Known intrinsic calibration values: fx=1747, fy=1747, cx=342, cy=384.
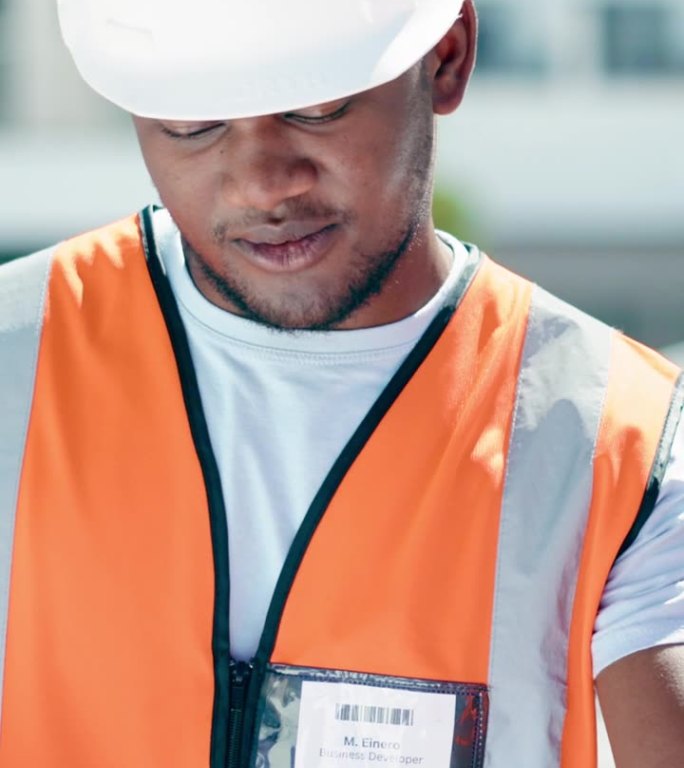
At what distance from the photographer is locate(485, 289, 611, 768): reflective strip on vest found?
229 centimetres

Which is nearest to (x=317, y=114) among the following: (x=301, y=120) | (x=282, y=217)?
(x=301, y=120)

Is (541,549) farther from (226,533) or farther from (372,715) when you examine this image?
(226,533)

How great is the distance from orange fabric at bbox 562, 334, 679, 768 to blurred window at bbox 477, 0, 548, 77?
14.8 meters

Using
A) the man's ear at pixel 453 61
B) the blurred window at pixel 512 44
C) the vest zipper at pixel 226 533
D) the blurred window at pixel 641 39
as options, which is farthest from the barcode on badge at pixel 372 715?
the blurred window at pixel 641 39

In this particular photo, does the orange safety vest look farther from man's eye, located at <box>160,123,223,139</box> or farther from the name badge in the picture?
man's eye, located at <box>160,123,223,139</box>

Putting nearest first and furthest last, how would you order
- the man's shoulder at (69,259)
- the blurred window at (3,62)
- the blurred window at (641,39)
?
the man's shoulder at (69,259), the blurred window at (3,62), the blurred window at (641,39)

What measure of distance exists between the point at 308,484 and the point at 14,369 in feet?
1.44

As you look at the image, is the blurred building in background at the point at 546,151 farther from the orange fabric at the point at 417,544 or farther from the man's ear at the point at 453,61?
the orange fabric at the point at 417,544

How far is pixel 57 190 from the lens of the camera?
655 inches

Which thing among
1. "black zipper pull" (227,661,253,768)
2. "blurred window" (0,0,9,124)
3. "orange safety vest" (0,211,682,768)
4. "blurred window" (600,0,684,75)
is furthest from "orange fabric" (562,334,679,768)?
"blurred window" (600,0,684,75)

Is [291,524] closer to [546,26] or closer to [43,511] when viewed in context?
[43,511]

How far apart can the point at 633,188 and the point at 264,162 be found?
598 inches

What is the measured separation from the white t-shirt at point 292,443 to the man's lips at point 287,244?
0.16 metres

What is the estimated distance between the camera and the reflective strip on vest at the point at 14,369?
2.30 metres
